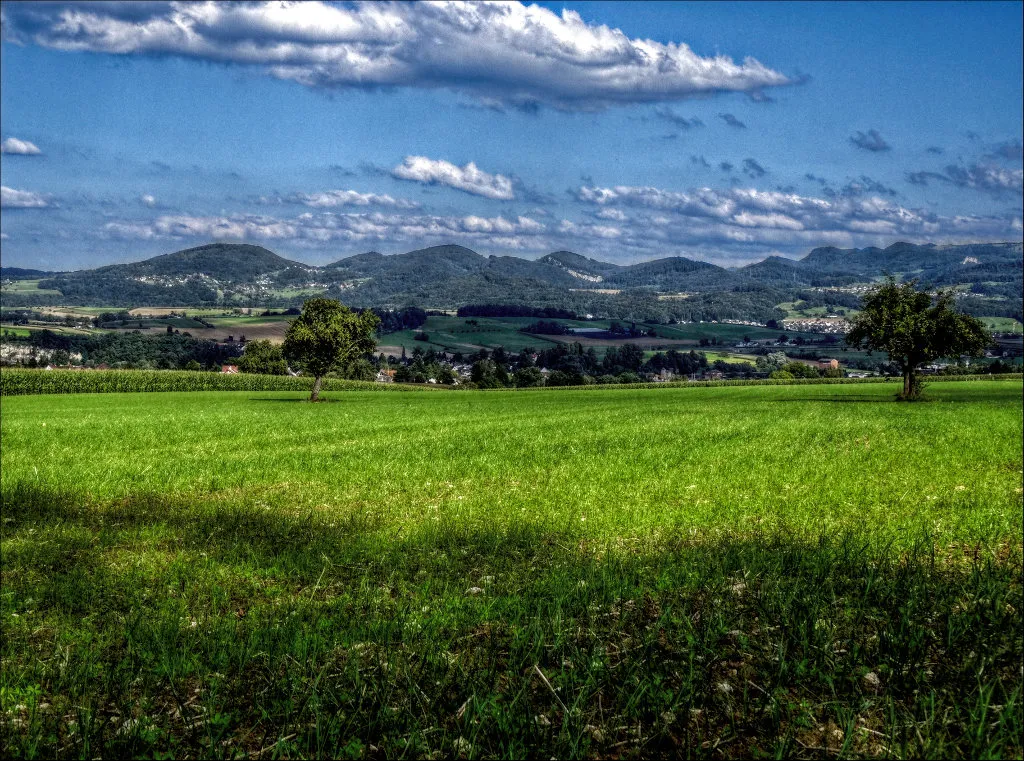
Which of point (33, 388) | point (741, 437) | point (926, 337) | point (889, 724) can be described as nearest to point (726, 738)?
point (889, 724)

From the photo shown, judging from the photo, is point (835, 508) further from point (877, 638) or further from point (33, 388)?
point (33, 388)

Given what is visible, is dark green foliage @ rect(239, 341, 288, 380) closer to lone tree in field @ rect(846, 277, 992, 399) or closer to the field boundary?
the field boundary

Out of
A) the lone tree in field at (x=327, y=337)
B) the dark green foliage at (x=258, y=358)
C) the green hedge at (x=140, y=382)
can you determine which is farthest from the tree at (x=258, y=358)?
the lone tree in field at (x=327, y=337)

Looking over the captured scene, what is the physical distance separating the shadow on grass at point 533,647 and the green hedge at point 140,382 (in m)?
105

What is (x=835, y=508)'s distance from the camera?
17.3 metres

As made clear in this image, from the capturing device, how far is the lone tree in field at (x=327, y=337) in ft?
228

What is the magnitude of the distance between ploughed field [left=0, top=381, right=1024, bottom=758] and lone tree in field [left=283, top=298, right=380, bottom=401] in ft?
152

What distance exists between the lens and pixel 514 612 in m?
9.53

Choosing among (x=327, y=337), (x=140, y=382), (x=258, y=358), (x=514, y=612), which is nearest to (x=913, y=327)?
(x=327, y=337)

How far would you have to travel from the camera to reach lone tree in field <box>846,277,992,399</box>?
5769 cm

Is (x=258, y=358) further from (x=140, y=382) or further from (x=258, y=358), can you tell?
(x=140, y=382)

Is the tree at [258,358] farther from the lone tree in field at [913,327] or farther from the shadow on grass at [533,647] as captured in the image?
the shadow on grass at [533,647]

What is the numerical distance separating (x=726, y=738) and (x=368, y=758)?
2766 mm

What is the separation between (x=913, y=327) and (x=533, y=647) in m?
57.2
